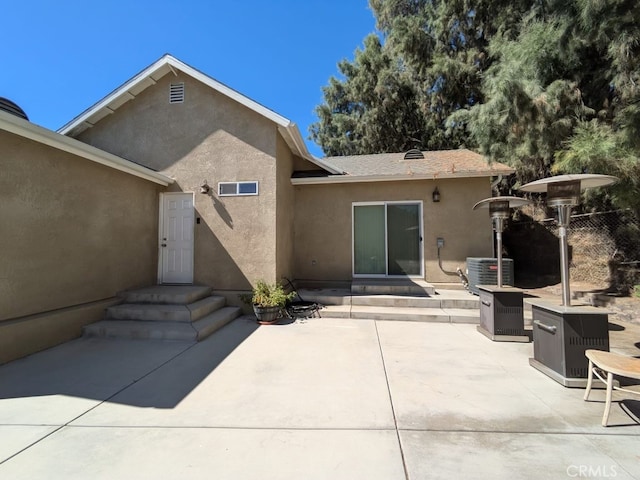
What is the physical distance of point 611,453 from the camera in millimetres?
2371

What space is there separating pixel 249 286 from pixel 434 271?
16.2 feet

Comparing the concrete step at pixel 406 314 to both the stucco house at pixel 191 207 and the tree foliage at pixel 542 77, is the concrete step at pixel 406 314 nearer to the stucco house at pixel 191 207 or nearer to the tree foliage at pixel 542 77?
the stucco house at pixel 191 207

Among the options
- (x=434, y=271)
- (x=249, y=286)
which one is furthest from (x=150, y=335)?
(x=434, y=271)

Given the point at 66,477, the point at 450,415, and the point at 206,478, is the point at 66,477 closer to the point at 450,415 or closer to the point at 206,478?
the point at 206,478

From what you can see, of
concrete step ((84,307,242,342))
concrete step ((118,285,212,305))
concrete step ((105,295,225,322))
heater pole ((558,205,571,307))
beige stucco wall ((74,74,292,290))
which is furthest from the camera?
beige stucco wall ((74,74,292,290))

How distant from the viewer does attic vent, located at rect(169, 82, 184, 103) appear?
301 inches

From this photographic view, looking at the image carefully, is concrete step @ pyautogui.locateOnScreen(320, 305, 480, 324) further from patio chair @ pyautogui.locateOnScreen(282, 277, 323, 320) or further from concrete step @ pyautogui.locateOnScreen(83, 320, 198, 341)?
concrete step @ pyautogui.locateOnScreen(83, 320, 198, 341)

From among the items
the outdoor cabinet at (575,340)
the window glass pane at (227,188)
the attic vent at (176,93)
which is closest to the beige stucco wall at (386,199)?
the window glass pane at (227,188)

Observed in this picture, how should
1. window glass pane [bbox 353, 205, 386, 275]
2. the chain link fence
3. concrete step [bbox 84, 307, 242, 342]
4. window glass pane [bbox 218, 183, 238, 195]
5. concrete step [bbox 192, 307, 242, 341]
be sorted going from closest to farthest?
concrete step [bbox 84, 307, 242, 342] < concrete step [bbox 192, 307, 242, 341] < window glass pane [bbox 218, 183, 238, 195] < the chain link fence < window glass pane [bbox 353, 205, 386, 275]

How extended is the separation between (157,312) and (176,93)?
5407 millimetres

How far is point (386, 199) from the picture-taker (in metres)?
8.66

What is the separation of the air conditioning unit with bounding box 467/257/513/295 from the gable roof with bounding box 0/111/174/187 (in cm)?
796

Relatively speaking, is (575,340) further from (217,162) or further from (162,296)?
(217,162)

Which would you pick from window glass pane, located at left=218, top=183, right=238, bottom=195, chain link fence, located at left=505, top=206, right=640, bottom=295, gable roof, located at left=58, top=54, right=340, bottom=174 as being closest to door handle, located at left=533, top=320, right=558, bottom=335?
chain link fence, located at left=505, top=206, right=640, bottom=295
